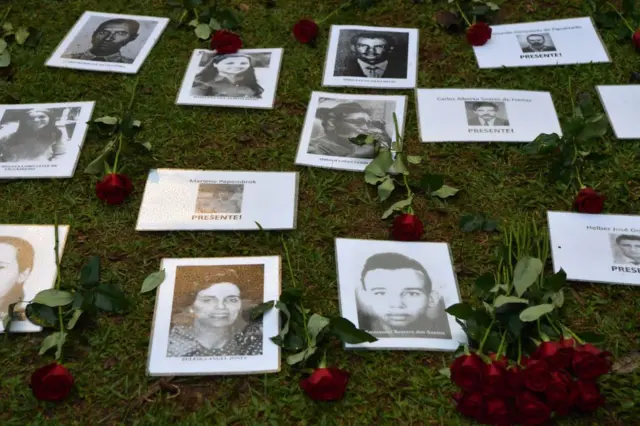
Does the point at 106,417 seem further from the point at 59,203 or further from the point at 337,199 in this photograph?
the point at 337,199

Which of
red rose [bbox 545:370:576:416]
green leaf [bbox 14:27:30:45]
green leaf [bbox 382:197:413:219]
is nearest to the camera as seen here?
red rose [bbox 545:370:576:416]

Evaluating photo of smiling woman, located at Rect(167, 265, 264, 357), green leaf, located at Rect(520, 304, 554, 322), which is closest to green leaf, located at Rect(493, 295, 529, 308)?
green leaf, located at Rect(520, 304, 554, 322)

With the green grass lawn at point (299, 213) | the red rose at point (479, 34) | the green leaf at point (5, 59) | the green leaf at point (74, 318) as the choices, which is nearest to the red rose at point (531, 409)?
the green grass lawn at point (299, 213)

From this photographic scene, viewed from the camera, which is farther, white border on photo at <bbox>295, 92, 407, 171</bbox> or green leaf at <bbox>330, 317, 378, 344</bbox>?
white border on photo at <bbox>295, 92, 407, 171</bbox>

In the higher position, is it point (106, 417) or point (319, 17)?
point (319, 17)

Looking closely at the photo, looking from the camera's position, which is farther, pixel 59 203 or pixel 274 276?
pixel 59 203

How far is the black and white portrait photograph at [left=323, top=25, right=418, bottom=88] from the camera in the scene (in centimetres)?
188

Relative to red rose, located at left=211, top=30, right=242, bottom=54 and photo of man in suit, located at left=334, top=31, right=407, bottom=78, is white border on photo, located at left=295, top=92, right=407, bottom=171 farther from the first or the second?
red rose, located at left=211, top=30, right=242, bottom=54

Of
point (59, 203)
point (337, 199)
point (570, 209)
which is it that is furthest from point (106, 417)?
point (570, 209)

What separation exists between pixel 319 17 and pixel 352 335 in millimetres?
1255

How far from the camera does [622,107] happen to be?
1772 mm

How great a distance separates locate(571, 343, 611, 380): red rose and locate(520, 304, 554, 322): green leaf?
104 mm

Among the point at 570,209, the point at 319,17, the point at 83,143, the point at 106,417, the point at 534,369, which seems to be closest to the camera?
the point at 534,369

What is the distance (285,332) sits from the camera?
1270 mm
